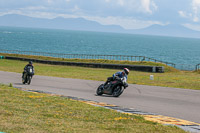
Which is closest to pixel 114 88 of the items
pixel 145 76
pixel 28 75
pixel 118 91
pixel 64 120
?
pixel 118 91

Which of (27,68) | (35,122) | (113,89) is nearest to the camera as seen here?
(35,122)

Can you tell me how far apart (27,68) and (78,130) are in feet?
55.9

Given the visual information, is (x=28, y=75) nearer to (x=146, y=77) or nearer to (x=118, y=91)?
A: (x=118, y=91)

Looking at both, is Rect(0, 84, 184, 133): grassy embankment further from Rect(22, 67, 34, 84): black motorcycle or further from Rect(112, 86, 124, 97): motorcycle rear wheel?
Rect(22, 67, 34, 84): black motorcycle

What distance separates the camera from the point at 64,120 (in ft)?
31.3

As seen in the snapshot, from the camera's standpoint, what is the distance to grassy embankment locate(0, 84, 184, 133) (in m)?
8.26

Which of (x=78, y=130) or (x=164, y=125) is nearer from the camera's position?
(x=78, y=130)

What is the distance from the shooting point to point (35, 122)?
8.88m

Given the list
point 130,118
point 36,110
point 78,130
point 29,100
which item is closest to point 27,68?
point 29,100

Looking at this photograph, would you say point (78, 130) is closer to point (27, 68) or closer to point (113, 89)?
point (113, 89)

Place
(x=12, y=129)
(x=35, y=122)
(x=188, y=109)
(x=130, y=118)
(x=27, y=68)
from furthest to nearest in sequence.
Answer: (x=27, y=68)
(x=188, y=109)
(x=130, y=118)
(x=35, y=122)
(x=12, y=129)

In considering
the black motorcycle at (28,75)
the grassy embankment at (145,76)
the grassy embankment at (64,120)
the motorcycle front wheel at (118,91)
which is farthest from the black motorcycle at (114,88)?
the grassy embankment at (145,76)

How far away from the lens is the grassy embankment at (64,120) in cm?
826

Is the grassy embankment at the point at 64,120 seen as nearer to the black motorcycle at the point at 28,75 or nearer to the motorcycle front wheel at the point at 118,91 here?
the motorcycle front wheel at the point at 118,91
